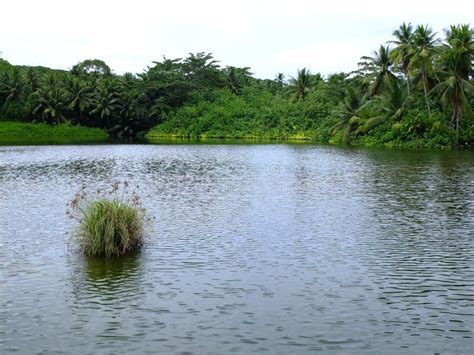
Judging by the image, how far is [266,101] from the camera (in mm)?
125688

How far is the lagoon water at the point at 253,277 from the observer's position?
10.6 metres

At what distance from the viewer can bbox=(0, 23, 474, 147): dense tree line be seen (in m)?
73.3

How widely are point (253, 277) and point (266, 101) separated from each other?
11270cm

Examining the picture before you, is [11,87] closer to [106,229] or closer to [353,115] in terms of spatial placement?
[353,115]

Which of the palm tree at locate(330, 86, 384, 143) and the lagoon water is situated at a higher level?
the palm tree at locate(330, 86, 384, 143)

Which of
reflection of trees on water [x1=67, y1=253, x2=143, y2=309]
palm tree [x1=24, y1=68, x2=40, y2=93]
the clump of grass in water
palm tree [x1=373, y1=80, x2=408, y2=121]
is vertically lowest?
reflection of trees on water [x1=67, y1=253, x2=143, y2=309]

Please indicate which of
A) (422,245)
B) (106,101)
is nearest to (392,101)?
(422,245)

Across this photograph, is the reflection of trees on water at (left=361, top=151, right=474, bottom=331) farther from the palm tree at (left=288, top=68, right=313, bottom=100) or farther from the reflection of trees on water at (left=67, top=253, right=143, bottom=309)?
the palm tree at (left=288, top=68, right=313, bottom=100)

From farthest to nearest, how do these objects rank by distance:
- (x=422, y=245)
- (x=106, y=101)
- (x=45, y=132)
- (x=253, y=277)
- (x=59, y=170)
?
1. (x=106, y=101)
2. (x=45, y=132)
3. (x=59, y=170)
4. (x=422, y=245)
5. (x=253, y=277)

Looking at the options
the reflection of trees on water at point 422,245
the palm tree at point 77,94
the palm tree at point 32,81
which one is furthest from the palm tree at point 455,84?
the palm tree at point 32,81

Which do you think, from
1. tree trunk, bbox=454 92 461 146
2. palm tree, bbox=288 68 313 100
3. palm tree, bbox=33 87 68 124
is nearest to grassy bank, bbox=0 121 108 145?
palm tree, bbox=33 87 68 124

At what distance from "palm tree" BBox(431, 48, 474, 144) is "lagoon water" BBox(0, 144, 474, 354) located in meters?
40.2

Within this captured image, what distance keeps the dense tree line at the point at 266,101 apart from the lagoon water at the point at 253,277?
4578 centimetres

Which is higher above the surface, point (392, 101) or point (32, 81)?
point (32, 81)
